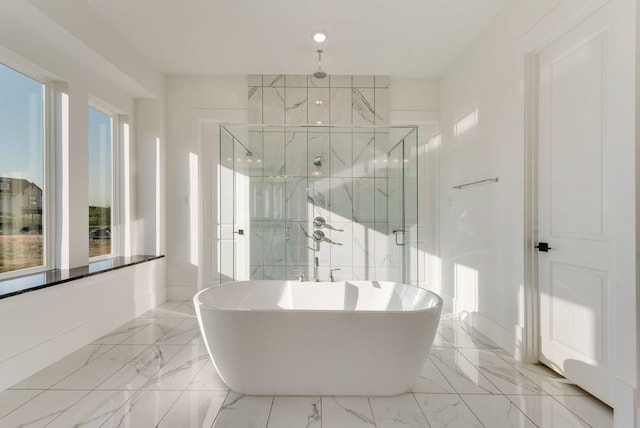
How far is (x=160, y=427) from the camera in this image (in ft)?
4.88

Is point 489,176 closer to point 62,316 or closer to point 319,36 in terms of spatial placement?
point 319,36

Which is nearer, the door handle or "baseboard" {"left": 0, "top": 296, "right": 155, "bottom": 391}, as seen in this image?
"baseboard" {"left": 0, "top": 296, "right": 155, "bottom": 391}

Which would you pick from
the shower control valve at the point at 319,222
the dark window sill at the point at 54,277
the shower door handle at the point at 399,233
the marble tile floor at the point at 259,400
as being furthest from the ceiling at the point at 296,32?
the marble tile floor at the point at 259,400

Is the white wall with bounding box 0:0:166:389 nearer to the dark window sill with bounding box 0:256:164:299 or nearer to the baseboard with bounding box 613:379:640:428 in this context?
the dark window sill with bounding box 0:256:164:299

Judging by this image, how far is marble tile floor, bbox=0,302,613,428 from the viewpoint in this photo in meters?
1.54

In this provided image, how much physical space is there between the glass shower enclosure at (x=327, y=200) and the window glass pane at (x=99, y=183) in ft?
4.30

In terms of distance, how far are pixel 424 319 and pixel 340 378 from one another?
551 mm

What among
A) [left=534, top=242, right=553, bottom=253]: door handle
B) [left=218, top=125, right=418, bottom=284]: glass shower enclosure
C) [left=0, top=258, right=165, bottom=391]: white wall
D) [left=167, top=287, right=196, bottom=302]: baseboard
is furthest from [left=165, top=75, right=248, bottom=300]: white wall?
[left=534, top=242, right=553, bottom=253]: door handle

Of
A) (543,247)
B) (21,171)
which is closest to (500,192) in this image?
(543,247)

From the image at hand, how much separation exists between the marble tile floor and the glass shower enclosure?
2.81 ft

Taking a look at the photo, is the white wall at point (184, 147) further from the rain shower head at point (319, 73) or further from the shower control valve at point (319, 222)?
the shower control valve at point (319, 222)

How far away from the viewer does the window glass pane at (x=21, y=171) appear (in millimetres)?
2078

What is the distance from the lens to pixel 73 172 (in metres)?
2.50

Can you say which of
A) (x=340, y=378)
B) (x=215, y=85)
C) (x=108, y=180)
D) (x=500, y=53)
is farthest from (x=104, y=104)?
(x=500, y=53)
